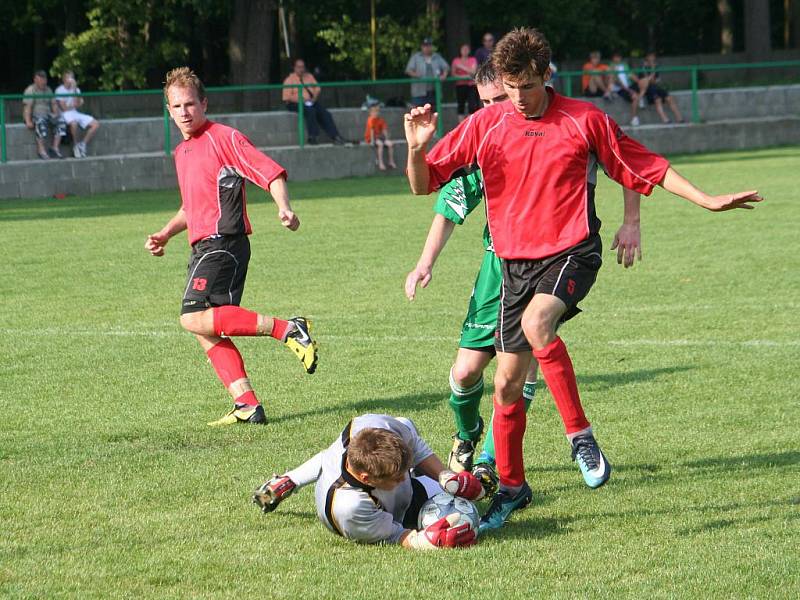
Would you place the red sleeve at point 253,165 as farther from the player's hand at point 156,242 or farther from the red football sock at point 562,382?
the red football sock at point 562,382

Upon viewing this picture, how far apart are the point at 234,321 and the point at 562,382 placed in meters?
2.62

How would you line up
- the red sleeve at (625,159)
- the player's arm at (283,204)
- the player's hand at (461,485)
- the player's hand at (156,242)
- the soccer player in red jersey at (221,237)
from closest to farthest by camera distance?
the player's hand at (461,485)
the red sleeve at (625,159)
the player's arm at (283,204)
the soccer player in red jersey at (221,237)
the player's hand at (156,242)

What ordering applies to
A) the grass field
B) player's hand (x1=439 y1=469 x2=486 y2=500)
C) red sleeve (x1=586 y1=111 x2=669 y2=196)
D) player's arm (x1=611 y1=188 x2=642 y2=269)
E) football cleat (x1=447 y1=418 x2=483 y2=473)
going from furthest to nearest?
football cleat (x1=447 y1=418 x2=483 y2=473), player's arm (x1=611 y1=188 x2=642 y2=269), red sleeve (x1=586 y1=111 x2=669 y2=196), player's hand (x1=439 y1=469 x2=486 y2=500), the grass field

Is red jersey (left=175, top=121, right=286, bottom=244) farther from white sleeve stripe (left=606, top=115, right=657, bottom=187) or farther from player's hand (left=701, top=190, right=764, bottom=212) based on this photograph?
player's hand (left=701, top=190, right=764, bottom=212)

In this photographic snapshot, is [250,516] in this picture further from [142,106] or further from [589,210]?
[142,106]

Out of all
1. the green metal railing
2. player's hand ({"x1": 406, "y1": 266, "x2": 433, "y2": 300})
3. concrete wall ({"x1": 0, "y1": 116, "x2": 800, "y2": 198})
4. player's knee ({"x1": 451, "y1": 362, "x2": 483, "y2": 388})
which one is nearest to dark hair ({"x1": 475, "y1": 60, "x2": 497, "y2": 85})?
player's hand ({"x1": 406, "y1": 266, "x2": 433, "y2": 300})

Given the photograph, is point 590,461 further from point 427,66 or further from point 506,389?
point 427,66

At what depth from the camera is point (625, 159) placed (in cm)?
530

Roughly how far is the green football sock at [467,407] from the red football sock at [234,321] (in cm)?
166

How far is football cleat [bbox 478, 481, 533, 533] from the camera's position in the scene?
5.10 m

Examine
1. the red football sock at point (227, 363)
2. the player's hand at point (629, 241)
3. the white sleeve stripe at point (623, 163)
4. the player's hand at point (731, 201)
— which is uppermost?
the white sleeve stripe at point (623, 163)

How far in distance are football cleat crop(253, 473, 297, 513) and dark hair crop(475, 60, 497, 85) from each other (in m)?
1.98

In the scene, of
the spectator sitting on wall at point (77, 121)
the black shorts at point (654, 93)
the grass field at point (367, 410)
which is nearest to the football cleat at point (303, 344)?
the grass field at point (367, 410)

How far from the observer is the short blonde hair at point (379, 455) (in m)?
4.65
